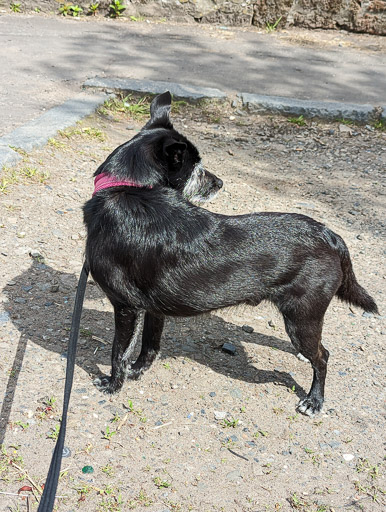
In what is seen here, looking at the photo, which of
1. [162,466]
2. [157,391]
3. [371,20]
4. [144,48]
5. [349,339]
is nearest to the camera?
[162,466]

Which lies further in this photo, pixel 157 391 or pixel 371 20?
pixel 371 20

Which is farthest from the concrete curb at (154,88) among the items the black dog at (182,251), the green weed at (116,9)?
the black dog at (182,251)

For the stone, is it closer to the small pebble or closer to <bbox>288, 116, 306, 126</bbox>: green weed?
the small pebble

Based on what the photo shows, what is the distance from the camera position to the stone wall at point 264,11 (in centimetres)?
1051

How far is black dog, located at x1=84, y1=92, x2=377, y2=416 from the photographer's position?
3125mm

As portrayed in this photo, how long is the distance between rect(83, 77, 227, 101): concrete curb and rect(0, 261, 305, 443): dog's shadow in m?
3.90

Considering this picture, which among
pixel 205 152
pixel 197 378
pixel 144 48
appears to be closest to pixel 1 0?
pixel 144 48

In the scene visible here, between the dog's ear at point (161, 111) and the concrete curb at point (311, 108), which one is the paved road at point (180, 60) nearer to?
the concrete curb at point (311, 108)

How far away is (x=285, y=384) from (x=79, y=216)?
2410 millimetres

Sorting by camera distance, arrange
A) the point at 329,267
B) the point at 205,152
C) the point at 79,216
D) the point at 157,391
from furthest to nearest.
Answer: the point at 205,152 → the point at 79,216 → the point at 157,391 → the point at 329,267

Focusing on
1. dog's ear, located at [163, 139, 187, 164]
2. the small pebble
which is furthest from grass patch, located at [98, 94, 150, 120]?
the small pebble

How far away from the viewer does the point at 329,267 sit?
3.27 metres

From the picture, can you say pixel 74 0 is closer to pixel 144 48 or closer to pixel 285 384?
pixel 144 48

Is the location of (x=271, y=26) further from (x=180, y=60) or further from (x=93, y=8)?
(x=93, y=8)
